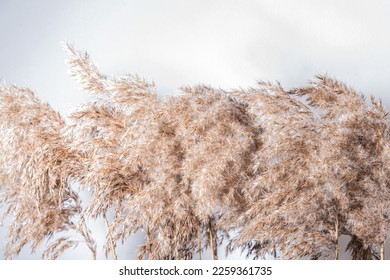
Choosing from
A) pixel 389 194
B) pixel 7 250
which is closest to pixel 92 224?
pixel 7 250

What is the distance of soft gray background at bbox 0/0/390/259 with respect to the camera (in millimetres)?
4414

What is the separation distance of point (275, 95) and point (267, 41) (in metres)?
0.89

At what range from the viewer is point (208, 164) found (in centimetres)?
358

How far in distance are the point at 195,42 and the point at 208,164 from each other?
1.42 meters

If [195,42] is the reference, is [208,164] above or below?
below

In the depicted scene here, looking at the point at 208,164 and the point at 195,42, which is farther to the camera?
the point at 195,42

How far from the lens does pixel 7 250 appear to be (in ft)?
14.2

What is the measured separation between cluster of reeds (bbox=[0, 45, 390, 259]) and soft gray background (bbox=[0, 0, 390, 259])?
497 mm

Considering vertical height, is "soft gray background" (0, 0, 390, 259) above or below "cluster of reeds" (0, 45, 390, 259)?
above

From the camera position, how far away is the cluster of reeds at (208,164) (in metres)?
3.62

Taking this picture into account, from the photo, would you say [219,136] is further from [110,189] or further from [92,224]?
[92,224]

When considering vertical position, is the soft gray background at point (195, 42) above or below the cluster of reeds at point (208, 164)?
above

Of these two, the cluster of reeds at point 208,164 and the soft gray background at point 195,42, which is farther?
the soft gray background at point 195,42

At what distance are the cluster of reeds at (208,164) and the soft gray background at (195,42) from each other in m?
0.50
